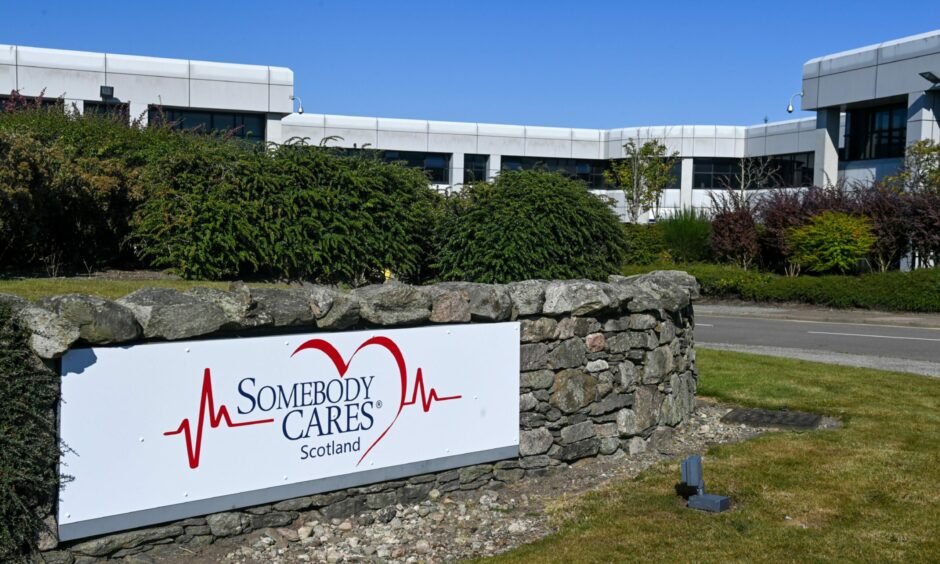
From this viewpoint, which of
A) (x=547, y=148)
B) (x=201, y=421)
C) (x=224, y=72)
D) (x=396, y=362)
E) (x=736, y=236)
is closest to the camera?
(x=201, y=421)

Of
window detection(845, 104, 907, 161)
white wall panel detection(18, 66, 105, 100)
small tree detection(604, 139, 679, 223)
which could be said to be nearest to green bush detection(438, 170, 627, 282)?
white wall panel detection(18, 66, 105, 100)

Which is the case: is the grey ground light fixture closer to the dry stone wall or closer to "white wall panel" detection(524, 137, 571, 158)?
the dry stone wall

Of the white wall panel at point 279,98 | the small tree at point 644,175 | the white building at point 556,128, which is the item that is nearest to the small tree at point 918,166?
the white building at point 556,128

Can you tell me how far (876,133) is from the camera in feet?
124

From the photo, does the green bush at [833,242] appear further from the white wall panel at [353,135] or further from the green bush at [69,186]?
the white wall panel at [353,135]

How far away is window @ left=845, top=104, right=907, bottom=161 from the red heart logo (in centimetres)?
3392

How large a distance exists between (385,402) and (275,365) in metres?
0.99

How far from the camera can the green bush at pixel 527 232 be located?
429 inches

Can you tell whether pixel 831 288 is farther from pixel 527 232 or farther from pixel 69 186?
pixel 69 186

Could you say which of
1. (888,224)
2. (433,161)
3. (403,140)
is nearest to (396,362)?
(888,224)

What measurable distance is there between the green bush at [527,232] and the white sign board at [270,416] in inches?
135

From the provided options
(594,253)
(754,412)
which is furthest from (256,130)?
(754,412)

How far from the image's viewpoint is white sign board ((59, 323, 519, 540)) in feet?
17.7

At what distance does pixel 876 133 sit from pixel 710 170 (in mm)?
13899
